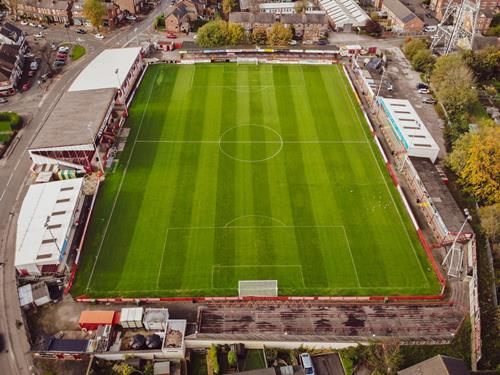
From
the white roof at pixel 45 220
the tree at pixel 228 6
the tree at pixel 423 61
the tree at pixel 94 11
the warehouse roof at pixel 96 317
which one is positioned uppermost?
the tree at pixel 94 11

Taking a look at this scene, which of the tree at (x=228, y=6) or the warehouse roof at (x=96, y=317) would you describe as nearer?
the warehouse roof at (x=96, y=317)

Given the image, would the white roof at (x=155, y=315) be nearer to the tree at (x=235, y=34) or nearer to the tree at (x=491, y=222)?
the tree at (x=491, y=222)

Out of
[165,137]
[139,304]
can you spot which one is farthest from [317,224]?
[165,137]

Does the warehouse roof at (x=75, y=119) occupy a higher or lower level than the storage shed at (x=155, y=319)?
higher

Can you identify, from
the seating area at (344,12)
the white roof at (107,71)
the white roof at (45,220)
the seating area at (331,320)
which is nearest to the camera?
the seating area at (331,320)

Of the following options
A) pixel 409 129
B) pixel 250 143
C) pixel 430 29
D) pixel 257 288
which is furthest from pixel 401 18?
pixel 257 288

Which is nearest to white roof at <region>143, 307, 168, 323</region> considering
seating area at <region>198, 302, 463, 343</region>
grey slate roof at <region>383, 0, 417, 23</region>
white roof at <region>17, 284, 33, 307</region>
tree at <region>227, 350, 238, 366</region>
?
seating area at <region>198, 302, 463, 343</region>

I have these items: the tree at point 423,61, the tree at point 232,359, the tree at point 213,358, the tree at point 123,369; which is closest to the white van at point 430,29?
the tree at point 423,61
